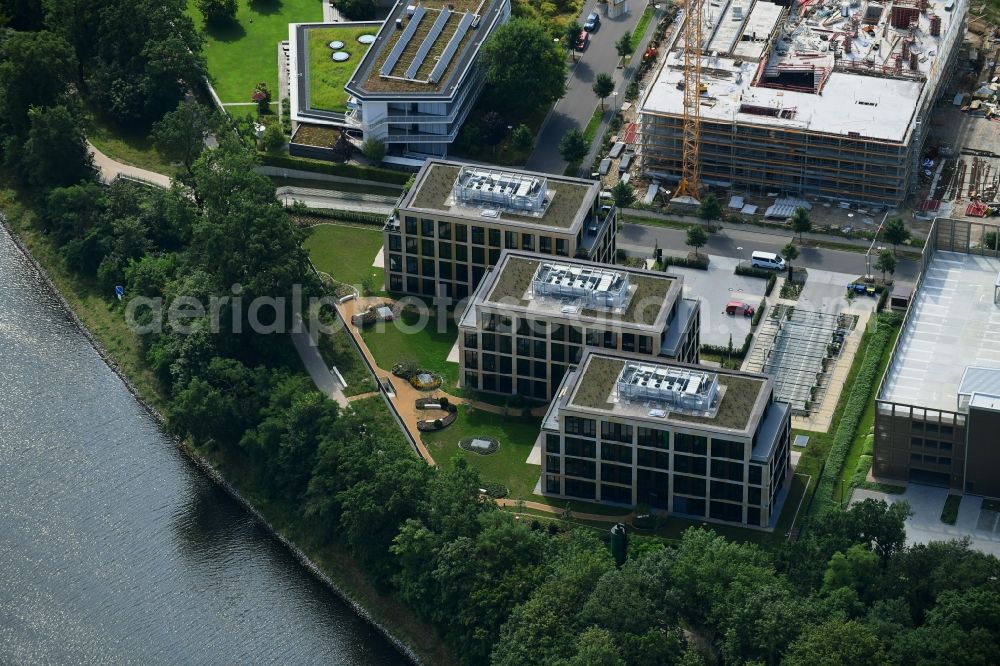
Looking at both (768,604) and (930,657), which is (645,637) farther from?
(930,657)

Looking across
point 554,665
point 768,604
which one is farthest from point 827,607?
point 554,665

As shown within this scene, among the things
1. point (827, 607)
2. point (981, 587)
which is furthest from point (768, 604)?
point (981, 587)

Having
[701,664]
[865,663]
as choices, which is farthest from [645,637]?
[865,663]

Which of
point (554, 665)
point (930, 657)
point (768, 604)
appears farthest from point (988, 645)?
point (554, 665)

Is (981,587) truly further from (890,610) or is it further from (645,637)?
(645,637)

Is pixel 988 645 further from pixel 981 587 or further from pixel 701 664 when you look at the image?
pixel 701 664

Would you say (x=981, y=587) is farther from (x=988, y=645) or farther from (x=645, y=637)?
(x=645, y=637)
